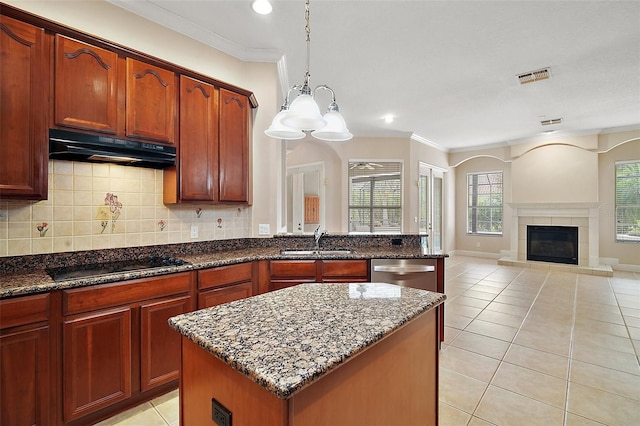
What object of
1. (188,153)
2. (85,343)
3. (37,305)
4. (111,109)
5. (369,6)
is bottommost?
(85,343)

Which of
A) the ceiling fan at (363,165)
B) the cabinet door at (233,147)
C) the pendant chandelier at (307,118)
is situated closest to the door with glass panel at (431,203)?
the ceiling fan at (363,165)

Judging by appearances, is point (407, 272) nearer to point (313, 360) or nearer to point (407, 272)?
point (407, 272)

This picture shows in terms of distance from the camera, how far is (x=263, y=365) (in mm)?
777

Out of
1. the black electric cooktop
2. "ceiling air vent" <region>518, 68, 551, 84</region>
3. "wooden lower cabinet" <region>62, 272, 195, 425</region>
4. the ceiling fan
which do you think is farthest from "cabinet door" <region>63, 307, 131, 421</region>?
the ceiling fan

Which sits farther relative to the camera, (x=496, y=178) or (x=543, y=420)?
(x=496, y=178)

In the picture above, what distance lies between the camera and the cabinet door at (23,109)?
67.8 inches

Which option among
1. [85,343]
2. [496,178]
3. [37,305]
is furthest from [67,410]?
[496,178]

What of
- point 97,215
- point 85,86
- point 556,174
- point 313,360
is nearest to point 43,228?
point 97,215

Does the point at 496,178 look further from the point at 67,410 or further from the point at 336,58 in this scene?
the point at 67,410

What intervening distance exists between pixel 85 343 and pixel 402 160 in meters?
5.82

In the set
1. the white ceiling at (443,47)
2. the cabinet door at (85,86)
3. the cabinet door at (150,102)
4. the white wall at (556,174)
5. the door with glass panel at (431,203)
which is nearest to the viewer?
the cabinet door at (85,86)

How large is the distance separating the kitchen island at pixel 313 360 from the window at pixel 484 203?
7383 millimetres

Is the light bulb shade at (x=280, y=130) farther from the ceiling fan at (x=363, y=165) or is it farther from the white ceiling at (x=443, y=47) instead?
the ceiling fan at (x=363, y=165)

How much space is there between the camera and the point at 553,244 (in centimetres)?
645
